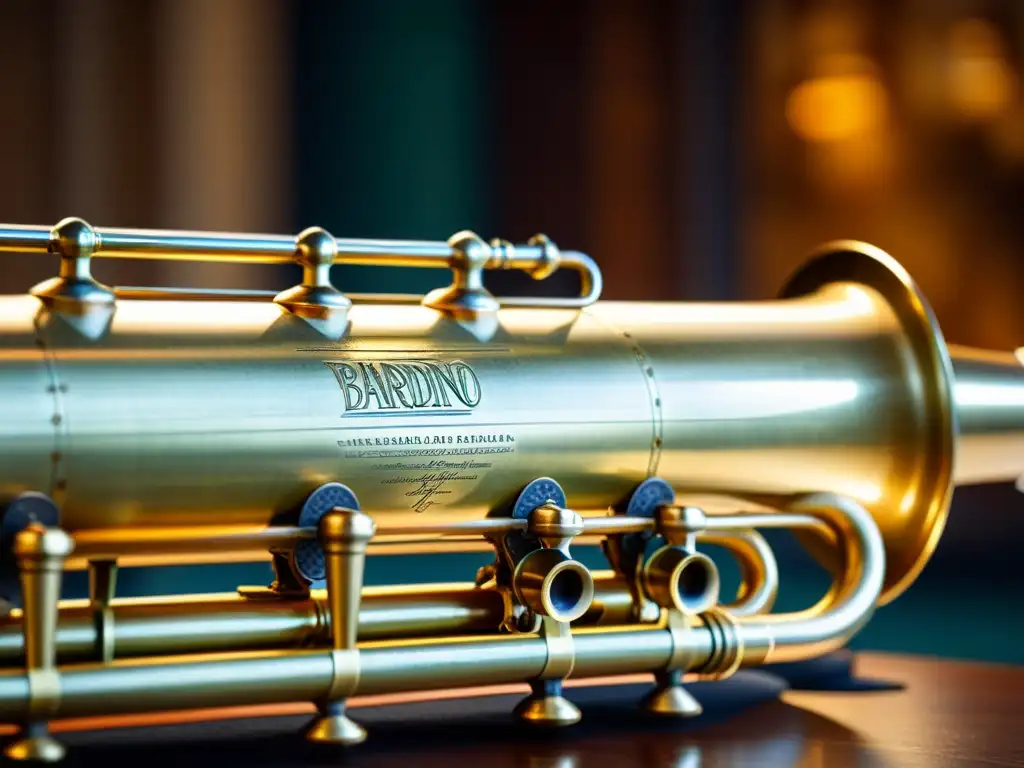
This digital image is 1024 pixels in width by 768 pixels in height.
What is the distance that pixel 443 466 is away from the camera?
1.01 meters

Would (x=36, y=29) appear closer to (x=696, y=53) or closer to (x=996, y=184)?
(x=696, y=53)

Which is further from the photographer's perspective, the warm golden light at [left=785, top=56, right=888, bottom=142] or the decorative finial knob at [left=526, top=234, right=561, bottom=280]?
the warm golden light at [left=785, top=56, right=888, bottom=142]

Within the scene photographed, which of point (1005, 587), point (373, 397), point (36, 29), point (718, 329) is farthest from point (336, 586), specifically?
point (1005, 587)

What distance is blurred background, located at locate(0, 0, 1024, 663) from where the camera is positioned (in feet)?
8.64

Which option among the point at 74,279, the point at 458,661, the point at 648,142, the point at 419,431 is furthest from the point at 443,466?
the point at 648,142

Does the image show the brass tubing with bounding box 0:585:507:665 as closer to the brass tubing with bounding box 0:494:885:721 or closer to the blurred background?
the brass tubing with bounding box 0:494:885:721

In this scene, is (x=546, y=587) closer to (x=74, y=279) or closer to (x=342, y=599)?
(x=342, y=599)

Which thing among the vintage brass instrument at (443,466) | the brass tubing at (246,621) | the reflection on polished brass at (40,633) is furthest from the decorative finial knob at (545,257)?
the reflection on polished brass at (40,633)

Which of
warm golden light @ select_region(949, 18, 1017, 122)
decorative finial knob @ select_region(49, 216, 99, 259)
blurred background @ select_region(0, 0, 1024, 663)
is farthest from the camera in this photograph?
warm golden light @ select_region(949, 18, 1017, 122)

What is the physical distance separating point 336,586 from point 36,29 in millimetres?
1745

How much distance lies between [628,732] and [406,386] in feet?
0.90

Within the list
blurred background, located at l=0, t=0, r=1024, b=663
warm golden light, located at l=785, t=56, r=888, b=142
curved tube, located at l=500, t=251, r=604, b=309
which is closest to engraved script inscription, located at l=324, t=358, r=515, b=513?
curved tube, located at l=500, t=251, r=604, b=309

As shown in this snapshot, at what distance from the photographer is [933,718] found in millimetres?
1060

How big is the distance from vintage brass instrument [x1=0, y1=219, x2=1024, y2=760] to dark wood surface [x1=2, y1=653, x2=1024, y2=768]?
35mm
